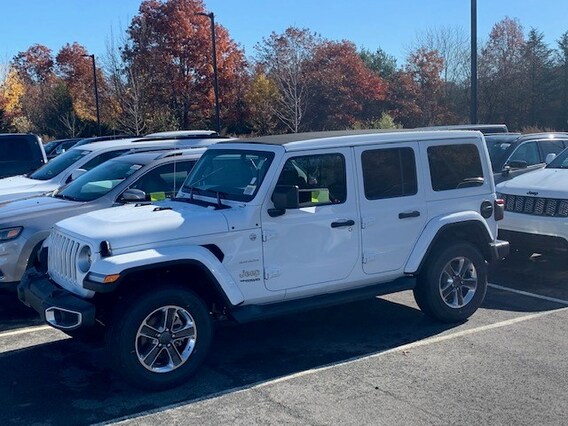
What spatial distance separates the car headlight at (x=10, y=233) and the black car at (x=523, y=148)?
24.4 feet

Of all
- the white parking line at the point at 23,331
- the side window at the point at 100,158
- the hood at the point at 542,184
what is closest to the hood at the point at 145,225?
the white parking line at the point at 23,331

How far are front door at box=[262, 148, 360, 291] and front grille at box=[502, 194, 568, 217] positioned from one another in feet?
12.1

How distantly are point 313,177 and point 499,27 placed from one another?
44.0 m

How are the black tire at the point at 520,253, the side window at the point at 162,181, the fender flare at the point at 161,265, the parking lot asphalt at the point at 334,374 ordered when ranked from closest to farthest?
the parking lot asphalt at the point at 334,374 → the fender flare at the point at 161,265 → the side window at the point at 162,181 → the black tire at the point at 520,253

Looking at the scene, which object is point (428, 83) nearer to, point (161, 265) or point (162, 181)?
point (162, 181)

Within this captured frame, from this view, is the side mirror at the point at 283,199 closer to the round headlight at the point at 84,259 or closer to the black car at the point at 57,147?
the round headlight at the point at 84,259

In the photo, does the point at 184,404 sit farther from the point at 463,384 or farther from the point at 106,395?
the point at 463,384

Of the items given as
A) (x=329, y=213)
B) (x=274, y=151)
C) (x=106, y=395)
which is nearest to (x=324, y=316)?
(x=329, y=213)

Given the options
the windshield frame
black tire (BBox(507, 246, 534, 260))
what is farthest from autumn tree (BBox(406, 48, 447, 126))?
the windshield frame

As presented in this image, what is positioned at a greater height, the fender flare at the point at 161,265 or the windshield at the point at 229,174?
the windshield at the point at 229,174

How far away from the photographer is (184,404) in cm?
490

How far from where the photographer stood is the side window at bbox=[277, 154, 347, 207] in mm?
5832

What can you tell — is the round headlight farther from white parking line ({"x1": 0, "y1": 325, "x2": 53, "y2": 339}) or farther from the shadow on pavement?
white parking line ({"x1": 0, "y1": 325, "x2": 53, "y2": 339})

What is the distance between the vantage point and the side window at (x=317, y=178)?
583 centimetres
